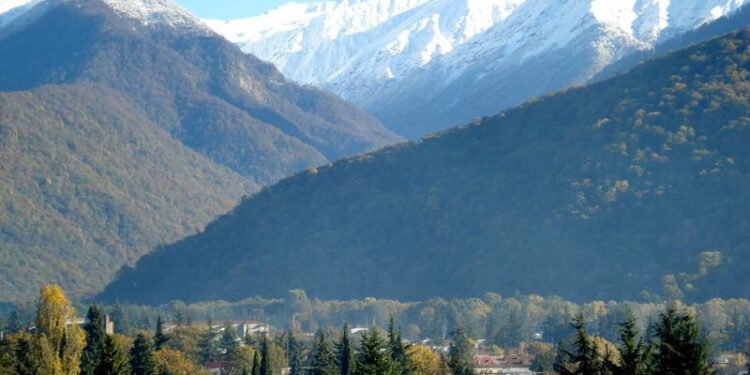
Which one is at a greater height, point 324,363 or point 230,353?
point 230,353

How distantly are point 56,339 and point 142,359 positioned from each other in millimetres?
4855

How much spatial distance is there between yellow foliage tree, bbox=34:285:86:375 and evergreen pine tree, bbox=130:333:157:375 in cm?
306

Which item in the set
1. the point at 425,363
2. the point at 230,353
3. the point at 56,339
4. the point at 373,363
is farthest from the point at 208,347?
the point at 373,363

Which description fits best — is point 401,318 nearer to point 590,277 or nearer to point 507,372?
point 590,277

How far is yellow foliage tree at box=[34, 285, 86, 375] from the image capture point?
85.6m

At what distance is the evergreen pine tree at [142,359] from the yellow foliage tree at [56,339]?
3.06 m

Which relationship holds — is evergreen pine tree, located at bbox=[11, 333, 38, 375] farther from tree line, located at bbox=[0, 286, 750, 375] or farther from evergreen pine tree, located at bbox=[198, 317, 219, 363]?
evergreen pine tree, located at bbox=[198, 317, 219, 363]

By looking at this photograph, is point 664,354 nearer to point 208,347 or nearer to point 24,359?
point 24,359

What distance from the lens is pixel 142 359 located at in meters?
93.7

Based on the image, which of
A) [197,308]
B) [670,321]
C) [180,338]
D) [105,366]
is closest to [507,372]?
[180,338]

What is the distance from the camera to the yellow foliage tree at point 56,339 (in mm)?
85625

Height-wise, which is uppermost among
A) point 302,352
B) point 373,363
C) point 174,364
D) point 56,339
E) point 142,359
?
point 302,352

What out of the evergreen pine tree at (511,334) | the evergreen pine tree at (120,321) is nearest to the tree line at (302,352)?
the evergreen pine tree at (511,334)

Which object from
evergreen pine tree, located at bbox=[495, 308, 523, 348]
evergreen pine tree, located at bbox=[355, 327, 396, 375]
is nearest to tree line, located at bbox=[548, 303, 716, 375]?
evergreen pine tree, located at bbox=[355, 327, 396, 375]
